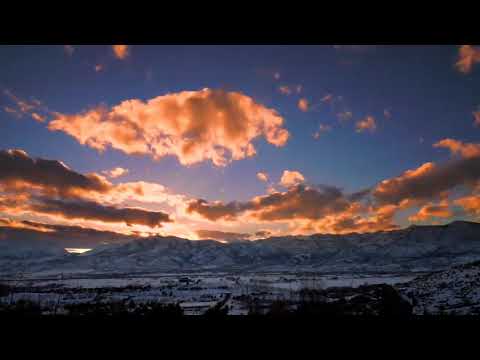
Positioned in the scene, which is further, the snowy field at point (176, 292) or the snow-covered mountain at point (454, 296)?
the snowy field at point (176, 292)

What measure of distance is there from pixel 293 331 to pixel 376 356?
0.40m

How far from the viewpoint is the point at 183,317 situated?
1764 mm

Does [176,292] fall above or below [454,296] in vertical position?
below

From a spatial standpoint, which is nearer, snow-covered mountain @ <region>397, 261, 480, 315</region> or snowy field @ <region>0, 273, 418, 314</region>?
snow-covered mountain @ <region>397, 261, 480, 315</region>

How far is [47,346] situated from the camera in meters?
1.56

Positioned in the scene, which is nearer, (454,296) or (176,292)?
(454,296)
